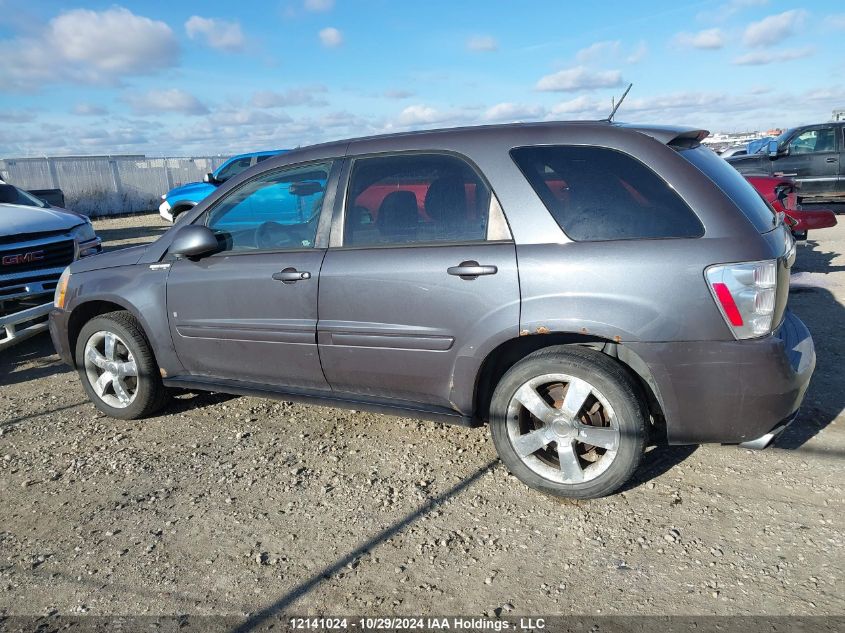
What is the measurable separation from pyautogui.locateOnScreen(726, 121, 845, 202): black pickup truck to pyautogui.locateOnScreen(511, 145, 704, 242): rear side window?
1186 cm

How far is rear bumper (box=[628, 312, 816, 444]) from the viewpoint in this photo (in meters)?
2.79

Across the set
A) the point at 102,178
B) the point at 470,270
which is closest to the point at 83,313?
the point at 470,270

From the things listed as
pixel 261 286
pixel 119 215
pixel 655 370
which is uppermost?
pixel 261 286

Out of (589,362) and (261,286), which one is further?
(261,286)

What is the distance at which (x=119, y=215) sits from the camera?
23.7 metres

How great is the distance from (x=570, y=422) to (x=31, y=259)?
5436 millimetres

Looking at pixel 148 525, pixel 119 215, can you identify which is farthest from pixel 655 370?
pixel 119 215

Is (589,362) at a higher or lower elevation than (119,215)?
higher

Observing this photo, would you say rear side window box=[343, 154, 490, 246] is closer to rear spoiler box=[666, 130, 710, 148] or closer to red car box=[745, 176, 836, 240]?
rear spoiler box=[666, 130, 710, 148]

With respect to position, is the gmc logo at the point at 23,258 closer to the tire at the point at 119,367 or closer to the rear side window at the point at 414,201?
the tire at the point at 119,367

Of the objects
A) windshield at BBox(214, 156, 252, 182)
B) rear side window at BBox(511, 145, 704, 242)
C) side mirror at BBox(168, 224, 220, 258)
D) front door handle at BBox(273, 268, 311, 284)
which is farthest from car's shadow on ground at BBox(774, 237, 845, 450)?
windshield at BBox(214, 156, 252, 182)

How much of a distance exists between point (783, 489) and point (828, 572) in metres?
0.67

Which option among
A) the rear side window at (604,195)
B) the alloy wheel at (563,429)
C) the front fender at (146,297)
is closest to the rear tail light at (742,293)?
the rear side window at (604,195)

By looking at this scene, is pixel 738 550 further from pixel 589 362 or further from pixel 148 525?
pixel 148 525
